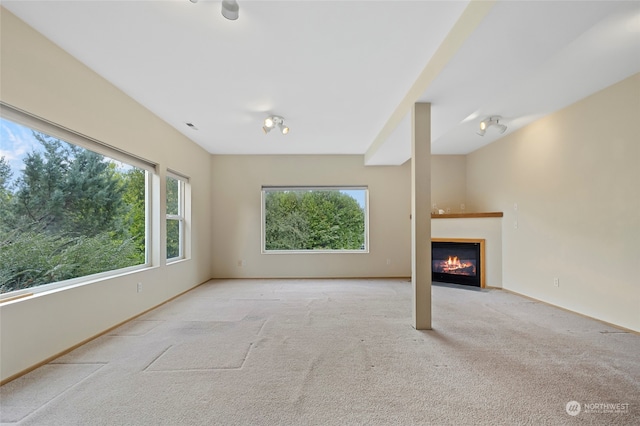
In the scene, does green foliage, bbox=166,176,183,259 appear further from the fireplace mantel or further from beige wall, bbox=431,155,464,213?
beige wall, bbox=431,155,464,213

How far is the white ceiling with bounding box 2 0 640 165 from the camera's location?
1772 millimetres

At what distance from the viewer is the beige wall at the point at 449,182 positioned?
5.64 metres

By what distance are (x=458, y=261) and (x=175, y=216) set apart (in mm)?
5027

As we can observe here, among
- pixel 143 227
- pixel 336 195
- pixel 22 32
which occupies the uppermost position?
pixel 22 32

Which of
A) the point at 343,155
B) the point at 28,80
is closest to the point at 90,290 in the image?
the point at 28,80

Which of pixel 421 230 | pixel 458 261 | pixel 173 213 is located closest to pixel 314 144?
pixel 173 213

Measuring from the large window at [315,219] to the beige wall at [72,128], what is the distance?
222 centimetres

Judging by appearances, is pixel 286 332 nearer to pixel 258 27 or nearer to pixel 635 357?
pixel 258 27

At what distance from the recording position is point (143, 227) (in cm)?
357

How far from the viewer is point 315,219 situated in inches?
222

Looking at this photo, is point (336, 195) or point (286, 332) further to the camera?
point (336, 195)

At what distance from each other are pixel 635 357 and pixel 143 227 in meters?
5.18

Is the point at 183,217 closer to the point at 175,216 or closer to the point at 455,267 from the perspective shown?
the point at 175,216

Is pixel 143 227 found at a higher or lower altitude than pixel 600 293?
higher
